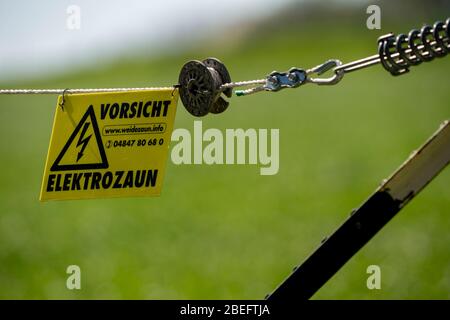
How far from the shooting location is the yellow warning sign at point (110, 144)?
147 inches

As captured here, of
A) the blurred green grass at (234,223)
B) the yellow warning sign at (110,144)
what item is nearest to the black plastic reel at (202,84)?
the yellow warning sign at (110,144)

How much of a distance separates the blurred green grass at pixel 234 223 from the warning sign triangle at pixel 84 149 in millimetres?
5572

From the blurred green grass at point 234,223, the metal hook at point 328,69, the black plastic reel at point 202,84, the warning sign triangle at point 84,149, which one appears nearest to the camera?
the metal hook at point 328,69

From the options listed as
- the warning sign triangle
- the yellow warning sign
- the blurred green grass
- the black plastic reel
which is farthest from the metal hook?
the blurred green grass

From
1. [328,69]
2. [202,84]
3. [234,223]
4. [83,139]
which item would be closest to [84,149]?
[83,139]

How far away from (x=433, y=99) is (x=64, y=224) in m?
21.0

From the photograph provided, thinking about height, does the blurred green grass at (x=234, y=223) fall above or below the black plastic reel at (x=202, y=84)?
above

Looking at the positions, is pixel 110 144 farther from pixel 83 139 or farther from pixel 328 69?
pixel 328 69

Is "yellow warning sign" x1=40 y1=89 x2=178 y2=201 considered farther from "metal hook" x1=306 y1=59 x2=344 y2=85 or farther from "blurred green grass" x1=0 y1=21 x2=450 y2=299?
"blurred green grass" x1=0 y1=21 x2=450 y2=299

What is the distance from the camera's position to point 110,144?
381 cm

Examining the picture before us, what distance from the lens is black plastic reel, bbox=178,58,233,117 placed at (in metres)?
3.64

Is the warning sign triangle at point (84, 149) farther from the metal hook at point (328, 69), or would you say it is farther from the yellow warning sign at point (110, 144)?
the metal hook at point (328, 69)

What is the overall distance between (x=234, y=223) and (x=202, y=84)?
11.7 metres

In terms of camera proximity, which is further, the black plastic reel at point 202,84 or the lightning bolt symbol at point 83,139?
the lightning bolt symbol at point 83,139
